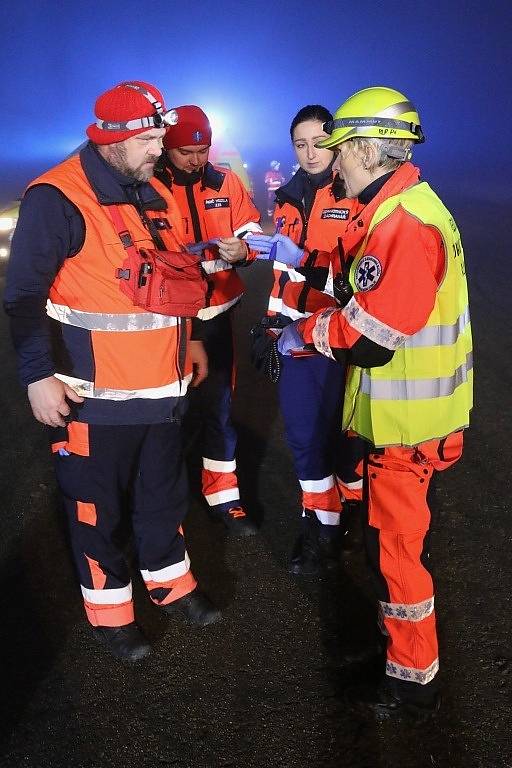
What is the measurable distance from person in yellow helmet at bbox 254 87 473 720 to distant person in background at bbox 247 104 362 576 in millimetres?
717

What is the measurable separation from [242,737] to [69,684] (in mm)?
786

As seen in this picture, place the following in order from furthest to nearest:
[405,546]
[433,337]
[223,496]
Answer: [223,496], [405,546], [433,337]

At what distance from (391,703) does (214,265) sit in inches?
91.3

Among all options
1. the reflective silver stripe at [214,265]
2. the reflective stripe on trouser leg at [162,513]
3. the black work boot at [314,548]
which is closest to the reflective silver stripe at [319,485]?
the black work boot at [314,548]

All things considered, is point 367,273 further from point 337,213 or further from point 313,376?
point 313,376

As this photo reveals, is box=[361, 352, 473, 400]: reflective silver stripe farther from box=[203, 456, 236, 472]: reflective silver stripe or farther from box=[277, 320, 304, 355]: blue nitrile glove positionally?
box=[203, 456, 236, 472]: reflective silver stripe

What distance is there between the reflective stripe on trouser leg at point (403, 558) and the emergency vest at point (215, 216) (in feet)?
5.16

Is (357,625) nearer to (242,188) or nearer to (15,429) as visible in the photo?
(242,188)

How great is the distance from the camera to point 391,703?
240 cm

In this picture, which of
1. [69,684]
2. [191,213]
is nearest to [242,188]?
[191,213]

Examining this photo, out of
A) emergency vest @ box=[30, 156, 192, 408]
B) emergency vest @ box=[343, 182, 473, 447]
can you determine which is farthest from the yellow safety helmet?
emergency vest @ box=[30, 156, 192, 408]

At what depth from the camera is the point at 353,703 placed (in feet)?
8.02

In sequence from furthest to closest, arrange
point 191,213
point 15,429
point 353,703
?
1. point 15,429
2. point 191,213
3. point 353,703

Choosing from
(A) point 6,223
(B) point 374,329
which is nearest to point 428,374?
(B) point 374,329
